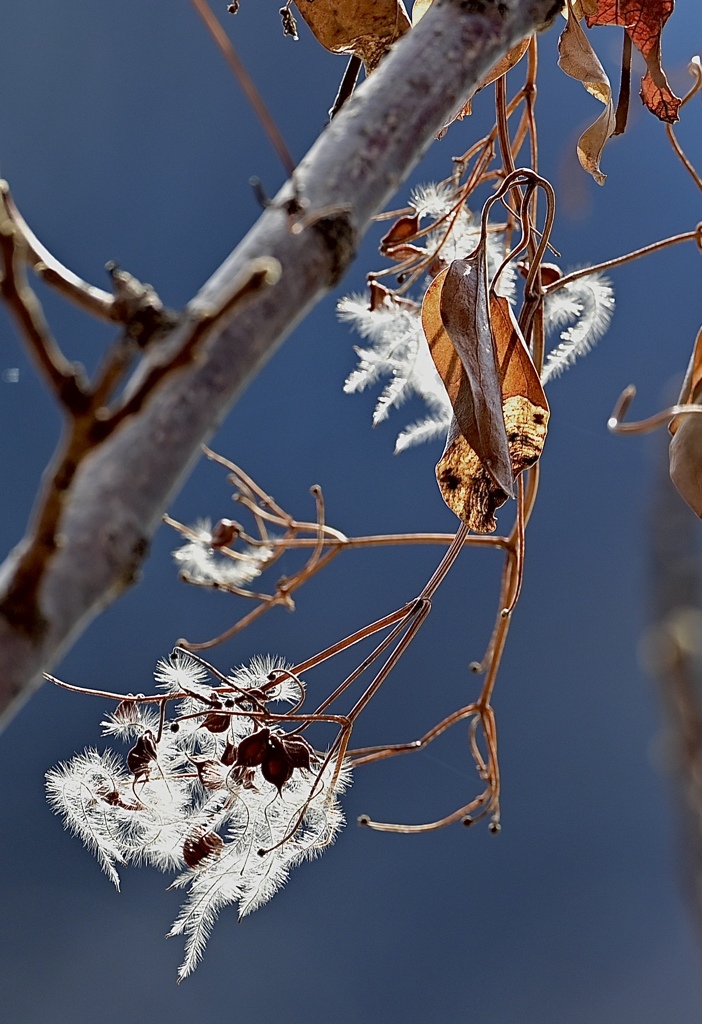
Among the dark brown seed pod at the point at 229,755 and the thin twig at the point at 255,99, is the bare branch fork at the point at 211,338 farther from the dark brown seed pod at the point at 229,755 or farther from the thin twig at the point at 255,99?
the dark brown seed pod at the point at 229,755

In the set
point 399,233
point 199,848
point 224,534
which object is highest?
point 399,233

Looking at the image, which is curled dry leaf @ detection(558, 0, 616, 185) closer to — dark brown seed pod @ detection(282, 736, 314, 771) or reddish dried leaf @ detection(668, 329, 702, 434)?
reddish dried leaf @ detection(668, 329, 702, 434)

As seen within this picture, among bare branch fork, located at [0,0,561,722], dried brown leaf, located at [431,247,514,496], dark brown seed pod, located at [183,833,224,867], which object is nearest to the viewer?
bare branch fork, located at [0,0,561,722]

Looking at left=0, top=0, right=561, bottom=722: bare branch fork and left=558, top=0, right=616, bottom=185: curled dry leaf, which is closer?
left=0, top=0, right=561, bottom=722: bare branch fork

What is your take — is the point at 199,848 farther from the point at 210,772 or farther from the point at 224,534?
the point at 224,534

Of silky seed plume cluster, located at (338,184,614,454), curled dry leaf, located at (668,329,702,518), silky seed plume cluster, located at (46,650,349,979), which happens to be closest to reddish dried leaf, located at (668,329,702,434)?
curled dry leaf, located at (668,329,702,518)

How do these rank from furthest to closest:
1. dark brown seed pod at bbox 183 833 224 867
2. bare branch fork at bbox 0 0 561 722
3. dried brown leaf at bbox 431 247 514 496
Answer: dark brown seed pod at bbox 183 833 224 867
dried brown leaf at bbox 431 247 514 496
bare branch fork at bbox 0 0 561 722

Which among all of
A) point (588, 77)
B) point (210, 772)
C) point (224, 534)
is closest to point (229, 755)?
point (210, 772)
